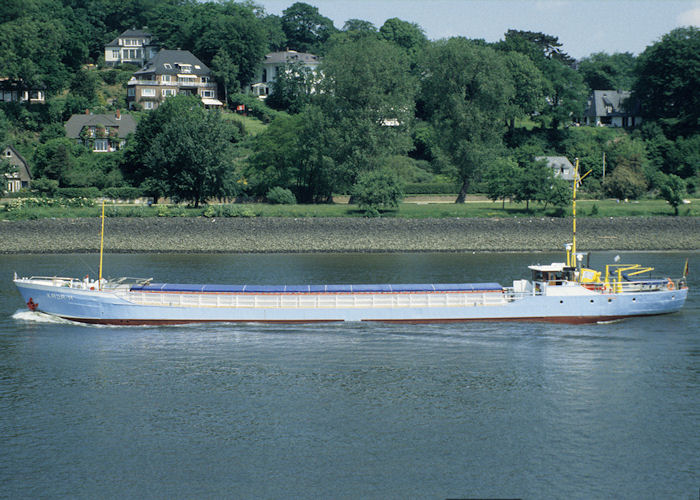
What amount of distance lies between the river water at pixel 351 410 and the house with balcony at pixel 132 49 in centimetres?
15115

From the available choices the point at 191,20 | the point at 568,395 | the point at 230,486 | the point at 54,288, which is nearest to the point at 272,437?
A: the point at 230,486

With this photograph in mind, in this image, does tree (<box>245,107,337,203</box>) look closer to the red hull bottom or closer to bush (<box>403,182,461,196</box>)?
bush (<box>403,182,461,196</box>)

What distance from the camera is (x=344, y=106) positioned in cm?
10800

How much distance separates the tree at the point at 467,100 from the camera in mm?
107438

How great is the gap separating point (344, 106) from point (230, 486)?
82.9 m

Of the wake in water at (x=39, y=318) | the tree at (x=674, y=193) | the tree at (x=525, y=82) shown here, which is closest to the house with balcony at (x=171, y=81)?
the tree at (x=525, y=82)

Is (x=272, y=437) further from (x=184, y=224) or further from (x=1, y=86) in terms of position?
(x=1, y=86)

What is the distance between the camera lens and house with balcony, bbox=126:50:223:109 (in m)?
164

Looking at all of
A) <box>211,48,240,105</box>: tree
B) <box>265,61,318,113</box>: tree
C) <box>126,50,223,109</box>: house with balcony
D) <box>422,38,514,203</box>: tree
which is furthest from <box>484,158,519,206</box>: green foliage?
<box>211,48,240,105</box>: tree

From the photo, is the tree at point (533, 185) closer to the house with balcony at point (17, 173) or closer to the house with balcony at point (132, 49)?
the house with balcony at point (17, 173)

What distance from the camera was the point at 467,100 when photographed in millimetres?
110438

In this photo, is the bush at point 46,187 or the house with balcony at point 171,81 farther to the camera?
the house with balcony at point 171,81

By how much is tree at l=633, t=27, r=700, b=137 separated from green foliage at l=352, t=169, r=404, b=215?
67576 millimetres

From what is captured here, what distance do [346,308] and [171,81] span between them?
126m
